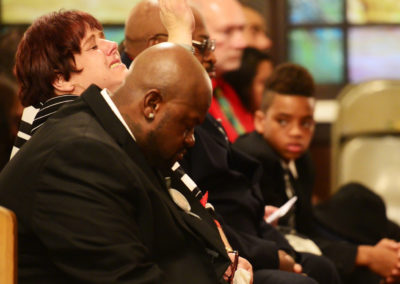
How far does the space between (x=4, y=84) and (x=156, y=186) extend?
1.71 metres

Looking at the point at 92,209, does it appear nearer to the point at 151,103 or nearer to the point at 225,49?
the point at 151,103

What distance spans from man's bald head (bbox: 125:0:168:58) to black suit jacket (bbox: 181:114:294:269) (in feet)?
1.10

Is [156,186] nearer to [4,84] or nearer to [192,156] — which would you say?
[192,156]

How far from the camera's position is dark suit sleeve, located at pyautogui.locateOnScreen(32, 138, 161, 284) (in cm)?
158

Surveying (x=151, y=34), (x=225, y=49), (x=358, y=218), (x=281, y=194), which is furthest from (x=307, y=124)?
(x=151, y=34)

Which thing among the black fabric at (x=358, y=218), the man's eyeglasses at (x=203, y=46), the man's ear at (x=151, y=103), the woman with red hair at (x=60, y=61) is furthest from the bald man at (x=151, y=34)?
the black fabric at (x=358, y=218)

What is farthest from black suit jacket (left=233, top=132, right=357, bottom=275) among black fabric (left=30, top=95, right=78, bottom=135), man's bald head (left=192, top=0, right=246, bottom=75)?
black fabric (left=30, top=95, right=78, bottom=135)

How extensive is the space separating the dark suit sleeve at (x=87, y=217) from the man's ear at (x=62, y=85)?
0.59m

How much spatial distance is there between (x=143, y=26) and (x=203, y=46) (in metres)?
0.21

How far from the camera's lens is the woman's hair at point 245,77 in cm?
425

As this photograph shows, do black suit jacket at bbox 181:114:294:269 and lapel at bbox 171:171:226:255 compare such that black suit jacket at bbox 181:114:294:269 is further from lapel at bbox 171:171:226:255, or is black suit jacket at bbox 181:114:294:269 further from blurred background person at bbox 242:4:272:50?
blurred background person at bbox 242:4:272:50

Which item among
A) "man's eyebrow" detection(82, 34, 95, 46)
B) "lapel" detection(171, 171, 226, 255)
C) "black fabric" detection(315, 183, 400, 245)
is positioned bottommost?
"black fabric" detection(315, 183, 400, 245)

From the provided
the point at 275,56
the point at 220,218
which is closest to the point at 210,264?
the point at 220,218

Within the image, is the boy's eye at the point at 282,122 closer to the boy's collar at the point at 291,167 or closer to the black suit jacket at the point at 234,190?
the boy's collar at the point at 291,167
